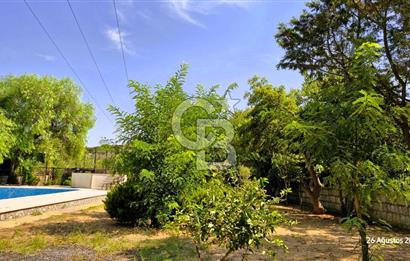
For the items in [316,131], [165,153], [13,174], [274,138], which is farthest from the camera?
[13,174]

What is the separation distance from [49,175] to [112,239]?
2046 centimetres

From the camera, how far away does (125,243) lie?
6.44 m

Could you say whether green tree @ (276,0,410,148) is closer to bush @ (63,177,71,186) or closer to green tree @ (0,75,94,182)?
green tree @ (0,75,94,182)

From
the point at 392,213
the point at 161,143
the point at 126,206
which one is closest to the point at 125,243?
the point at 126,206

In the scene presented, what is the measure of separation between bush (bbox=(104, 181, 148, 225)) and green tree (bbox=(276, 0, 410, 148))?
5.64 m

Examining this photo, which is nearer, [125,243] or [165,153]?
[125,243]

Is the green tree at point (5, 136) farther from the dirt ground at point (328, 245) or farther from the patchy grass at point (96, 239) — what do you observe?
the dirt ground at point (328, 245)

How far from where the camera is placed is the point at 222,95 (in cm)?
905

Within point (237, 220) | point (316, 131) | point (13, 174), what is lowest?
point (13, 174)

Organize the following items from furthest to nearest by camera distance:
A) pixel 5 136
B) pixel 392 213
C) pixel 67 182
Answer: pixel 67 182
pixel 5 136
pixel 392 213

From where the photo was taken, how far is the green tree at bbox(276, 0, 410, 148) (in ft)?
24.3

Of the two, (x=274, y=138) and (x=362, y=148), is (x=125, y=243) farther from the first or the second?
(x=274, y=138)

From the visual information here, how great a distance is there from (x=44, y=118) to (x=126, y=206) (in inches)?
689

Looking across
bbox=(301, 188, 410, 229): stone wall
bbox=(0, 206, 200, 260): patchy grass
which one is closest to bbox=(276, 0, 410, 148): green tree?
bbox=(301, 188, 410, 229): stone wall
